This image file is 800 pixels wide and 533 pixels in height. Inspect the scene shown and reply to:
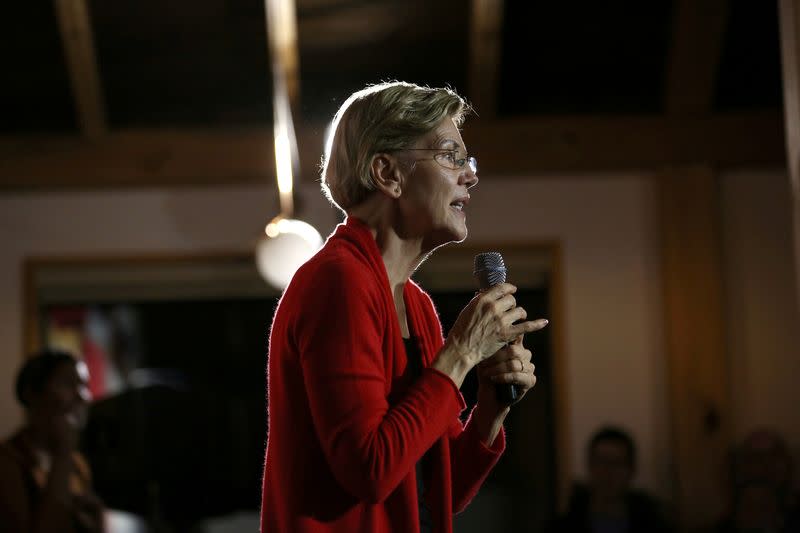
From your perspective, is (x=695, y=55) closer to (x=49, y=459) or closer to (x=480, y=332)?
(x=49, y=459)

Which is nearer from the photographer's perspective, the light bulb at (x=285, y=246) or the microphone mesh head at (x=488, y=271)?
the microphone mesh head at (x=488, y=271)

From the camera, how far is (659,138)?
19.1 ft

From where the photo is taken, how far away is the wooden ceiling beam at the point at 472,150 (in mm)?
5816

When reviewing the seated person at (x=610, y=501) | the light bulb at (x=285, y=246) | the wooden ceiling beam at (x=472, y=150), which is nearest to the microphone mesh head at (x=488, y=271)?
the light bulb at (x=285, y=246)

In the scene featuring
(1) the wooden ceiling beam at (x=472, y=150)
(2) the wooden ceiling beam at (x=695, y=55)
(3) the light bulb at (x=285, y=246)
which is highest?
(2) the wooden ceiling beam at (x=695, y=55)

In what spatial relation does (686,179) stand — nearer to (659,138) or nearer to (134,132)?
(659,138)

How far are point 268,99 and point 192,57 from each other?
431 millimetres

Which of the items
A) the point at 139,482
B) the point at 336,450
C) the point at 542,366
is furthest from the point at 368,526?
the point at 542,366

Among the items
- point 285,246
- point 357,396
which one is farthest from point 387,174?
point 285,246

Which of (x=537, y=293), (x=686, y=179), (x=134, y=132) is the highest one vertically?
(x=134, y=132)

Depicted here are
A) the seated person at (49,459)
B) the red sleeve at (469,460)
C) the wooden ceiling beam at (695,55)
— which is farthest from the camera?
the wooden ceiling beam at (695,55)

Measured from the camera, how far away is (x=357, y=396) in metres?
1.35

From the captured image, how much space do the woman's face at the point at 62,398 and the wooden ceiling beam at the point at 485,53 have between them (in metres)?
2.61

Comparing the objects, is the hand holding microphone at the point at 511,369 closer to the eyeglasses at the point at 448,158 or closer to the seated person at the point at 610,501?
the eyeglasses at the point at 448,158
